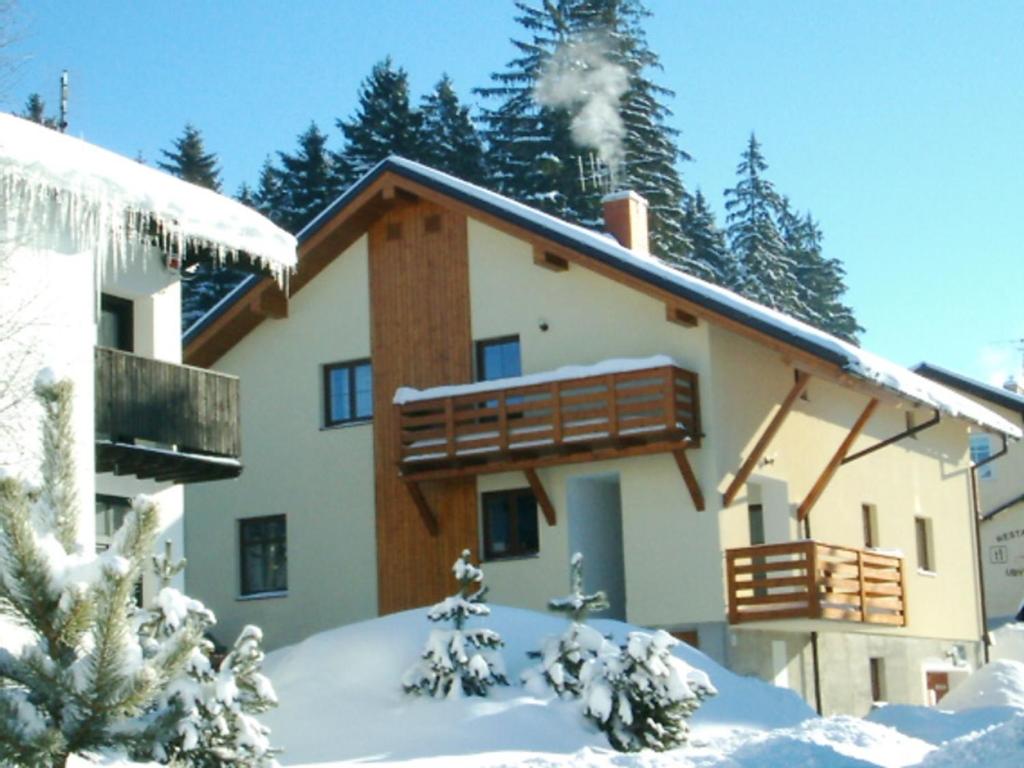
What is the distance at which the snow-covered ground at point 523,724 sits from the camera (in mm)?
16203

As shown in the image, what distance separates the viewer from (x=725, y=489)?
2706 cm

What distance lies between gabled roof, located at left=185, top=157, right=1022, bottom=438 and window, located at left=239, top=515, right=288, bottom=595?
3.39m

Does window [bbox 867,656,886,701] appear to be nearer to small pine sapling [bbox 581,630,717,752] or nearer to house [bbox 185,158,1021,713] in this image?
house [bbox 185,158,1021,713]

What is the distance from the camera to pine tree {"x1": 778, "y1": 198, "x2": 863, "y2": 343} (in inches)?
2628

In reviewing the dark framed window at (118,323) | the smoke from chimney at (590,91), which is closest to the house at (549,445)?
the dark framed window at (118,323)

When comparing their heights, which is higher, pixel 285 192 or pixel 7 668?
pixel 285 192

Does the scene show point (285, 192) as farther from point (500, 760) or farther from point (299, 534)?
point (500, 760)

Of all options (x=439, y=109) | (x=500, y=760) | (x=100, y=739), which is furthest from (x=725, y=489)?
(x=439, y=109)

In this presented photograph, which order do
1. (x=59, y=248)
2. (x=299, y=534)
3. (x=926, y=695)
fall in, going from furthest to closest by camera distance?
(x=926, y=695)
(x=299, y=534)
(x=59, y=248)

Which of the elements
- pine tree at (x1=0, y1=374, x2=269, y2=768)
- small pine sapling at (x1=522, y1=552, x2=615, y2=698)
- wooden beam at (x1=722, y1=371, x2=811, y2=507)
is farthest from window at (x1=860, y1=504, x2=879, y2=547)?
pine tree at (x1=0, y1=374, x2=269, y2=768)

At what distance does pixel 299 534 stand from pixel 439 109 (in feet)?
88.3

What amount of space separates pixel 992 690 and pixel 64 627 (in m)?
17.4

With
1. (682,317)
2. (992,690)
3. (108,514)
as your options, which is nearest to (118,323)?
(108,514)

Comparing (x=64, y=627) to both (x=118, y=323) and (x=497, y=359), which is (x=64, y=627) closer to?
(x=118, y=323)
